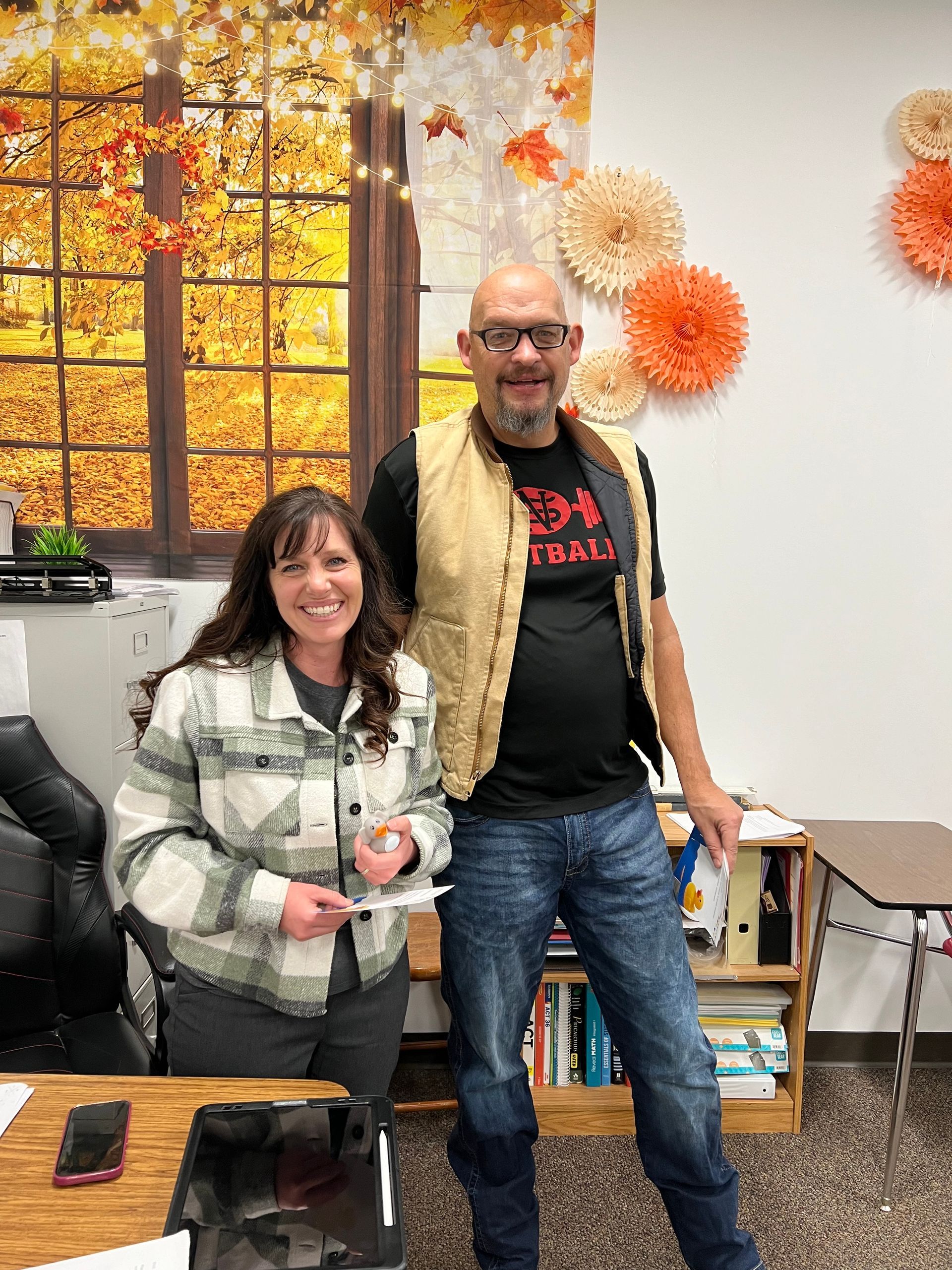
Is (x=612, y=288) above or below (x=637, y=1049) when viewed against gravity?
above

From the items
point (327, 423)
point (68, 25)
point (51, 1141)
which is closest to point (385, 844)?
point (51, 1141)

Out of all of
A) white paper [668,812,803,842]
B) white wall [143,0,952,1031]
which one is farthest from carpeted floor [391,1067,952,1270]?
white paper [668,812,803,842]

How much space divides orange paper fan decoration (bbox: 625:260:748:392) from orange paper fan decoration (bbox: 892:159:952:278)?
0.48m

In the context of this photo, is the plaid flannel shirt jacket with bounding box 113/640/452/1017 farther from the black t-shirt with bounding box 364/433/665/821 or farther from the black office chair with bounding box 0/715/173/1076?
the black office chair with bounding box 0/715/173/1076

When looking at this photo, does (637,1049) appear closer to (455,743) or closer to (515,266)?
(455,743)

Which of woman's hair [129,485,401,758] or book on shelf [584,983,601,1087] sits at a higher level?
woman's hair [129,485,401,758]

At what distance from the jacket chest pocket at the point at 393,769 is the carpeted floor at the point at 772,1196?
3.75ft

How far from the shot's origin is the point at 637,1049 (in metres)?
1.60

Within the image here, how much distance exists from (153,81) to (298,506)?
1.59 meters

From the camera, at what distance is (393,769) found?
4.46 ft

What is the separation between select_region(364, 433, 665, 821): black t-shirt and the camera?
5.07ft

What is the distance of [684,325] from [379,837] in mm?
1662

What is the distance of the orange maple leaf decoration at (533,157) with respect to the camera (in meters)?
2.24

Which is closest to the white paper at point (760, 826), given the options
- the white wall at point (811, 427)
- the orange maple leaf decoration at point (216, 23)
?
the white wall at point (811, 427)
